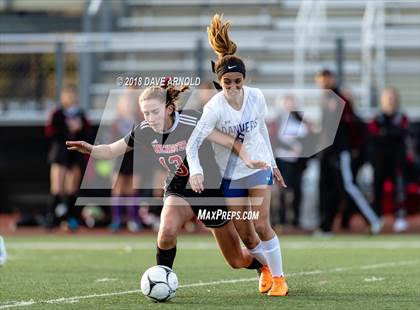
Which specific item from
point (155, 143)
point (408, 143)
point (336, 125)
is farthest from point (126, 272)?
point (408, 143)

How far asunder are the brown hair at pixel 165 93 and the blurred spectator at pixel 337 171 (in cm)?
681

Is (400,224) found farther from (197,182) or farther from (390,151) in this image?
(197,182)

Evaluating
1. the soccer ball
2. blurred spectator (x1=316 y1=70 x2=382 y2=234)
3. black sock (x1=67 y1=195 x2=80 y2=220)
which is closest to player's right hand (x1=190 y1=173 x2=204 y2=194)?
the soccer ball

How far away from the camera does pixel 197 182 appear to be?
6891 millimetres

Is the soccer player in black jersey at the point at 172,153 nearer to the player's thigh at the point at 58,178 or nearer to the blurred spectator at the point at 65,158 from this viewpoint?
the blurred spectator at the point at 65,158

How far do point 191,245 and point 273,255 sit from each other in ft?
18.4

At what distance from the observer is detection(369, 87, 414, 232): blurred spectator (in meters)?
14.8

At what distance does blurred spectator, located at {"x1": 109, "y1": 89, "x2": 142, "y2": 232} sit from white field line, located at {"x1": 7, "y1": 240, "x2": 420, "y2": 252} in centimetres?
195

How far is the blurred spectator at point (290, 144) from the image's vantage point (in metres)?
14.9

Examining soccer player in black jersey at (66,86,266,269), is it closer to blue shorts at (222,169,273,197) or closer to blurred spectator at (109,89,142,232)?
blue shorts at (222,169,273,197)

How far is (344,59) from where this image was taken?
16.9m

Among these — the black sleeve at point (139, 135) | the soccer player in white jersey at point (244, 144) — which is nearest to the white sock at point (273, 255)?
the soccer player in white jersey at point (244, 144)

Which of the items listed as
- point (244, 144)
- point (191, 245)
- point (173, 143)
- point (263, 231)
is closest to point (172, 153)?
point (173, 143)

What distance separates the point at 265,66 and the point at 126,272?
9615 mm
